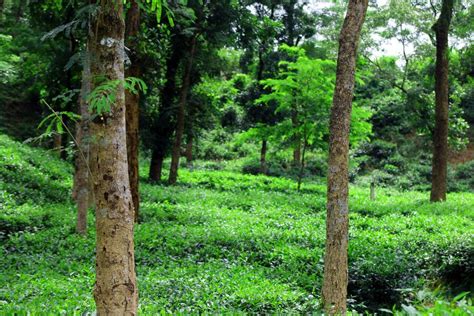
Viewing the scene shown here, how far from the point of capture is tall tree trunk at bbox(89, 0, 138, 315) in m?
3.48

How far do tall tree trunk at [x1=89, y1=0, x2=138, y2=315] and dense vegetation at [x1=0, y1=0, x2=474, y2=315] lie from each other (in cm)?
1

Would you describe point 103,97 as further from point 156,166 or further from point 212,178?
point 212,178

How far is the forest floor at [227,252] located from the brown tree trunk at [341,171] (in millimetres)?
580

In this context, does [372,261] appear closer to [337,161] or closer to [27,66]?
[337,161]

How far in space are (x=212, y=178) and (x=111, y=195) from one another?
63.6 ft

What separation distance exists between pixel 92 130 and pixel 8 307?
8.47 feet

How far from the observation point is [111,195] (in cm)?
349

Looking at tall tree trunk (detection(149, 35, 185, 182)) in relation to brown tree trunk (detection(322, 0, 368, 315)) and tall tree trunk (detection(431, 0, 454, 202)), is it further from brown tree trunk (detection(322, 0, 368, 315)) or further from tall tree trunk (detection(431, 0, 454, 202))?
brown tree trunk (detection(322, 0, 368, 315))

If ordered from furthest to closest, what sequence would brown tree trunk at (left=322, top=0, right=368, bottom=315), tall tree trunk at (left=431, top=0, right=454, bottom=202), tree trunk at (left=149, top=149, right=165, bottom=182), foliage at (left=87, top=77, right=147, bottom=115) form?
tree trunk at (left=149, top=149, right=165, bottom=182)
tall tree trunk at (left=431, top=0, right=454, bottom=202)
brown tree trunk at (left=322, top=0, right=368, bottom=315)
foliage at (left=87, top=77, right=147, bottom=115)

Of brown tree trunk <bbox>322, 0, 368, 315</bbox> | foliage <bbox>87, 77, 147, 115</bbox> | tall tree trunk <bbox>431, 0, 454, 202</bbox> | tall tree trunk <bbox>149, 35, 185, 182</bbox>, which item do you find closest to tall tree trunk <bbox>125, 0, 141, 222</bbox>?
brown tree trunk <bbox>322, 0, 368, 315</bbox>

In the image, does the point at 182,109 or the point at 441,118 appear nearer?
the point at 441,118

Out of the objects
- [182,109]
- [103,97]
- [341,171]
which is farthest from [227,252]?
[182,109]

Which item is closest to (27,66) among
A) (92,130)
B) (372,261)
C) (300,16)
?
(372,261)

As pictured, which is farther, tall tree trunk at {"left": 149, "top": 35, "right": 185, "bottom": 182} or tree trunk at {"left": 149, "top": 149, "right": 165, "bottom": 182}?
tree trunk at {"left": 149, "top": 149, "right": 165, "bottom": 182}
